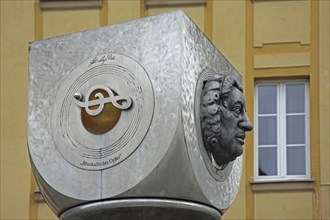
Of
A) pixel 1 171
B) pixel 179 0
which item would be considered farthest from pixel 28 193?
pixel 179 0

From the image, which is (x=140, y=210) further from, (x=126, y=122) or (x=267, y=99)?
(x=267, y=99)

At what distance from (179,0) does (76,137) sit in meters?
13.9

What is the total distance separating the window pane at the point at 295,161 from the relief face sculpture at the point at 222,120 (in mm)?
13061

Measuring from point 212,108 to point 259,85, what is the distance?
13.5 meters

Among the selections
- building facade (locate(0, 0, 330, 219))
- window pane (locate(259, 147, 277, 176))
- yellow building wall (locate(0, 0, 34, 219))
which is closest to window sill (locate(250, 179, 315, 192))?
building facade (locate(0, 0, 330, 219))

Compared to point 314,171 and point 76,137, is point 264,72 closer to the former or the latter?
point 314,171

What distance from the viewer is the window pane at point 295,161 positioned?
17.4 metres

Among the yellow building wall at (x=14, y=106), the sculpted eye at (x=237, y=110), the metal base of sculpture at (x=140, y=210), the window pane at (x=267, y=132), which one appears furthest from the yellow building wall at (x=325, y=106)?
the metal base of sculpture at (x=140, y=210)

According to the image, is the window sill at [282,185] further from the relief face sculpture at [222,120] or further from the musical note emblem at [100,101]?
Result: the musical note emblem at [100,101]

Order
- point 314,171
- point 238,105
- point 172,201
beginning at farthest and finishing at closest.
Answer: point 314,171, point 238,105, point 172,201

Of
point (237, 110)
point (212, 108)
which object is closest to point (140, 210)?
point (212, 108)

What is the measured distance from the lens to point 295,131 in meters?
17.5

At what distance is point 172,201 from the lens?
159 inches

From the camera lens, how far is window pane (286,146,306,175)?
684 inches
